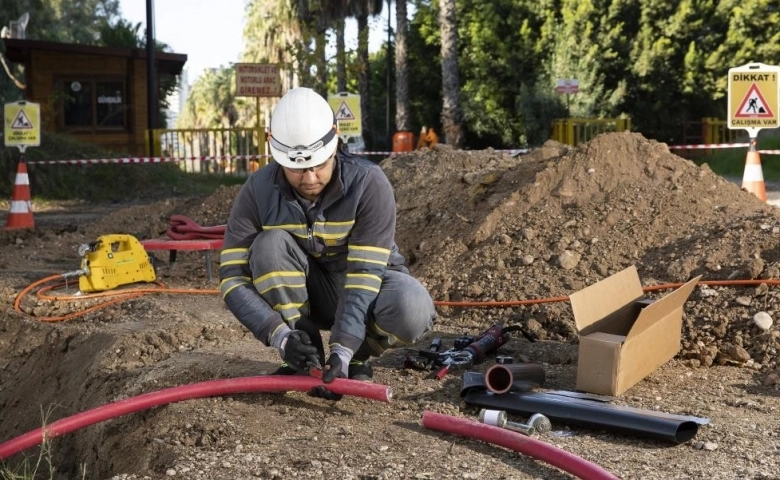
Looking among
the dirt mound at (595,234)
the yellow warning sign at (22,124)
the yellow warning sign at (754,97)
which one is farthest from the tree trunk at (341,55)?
the dirt mound at (595,234)

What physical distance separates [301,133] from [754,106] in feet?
26.2

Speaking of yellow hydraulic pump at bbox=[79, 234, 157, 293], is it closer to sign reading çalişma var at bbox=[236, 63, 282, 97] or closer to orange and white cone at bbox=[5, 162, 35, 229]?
orange and white cone at bbox=[5, 162, 35, 229]

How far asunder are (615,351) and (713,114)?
27.7 m

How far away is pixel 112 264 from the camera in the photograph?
8.59 meters

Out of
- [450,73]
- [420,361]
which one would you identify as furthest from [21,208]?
[450,73]

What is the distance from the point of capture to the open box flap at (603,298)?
5008 millimetres

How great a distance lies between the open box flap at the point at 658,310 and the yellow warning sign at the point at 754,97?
645 cm

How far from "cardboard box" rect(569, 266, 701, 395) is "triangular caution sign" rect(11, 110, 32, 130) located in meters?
10.3

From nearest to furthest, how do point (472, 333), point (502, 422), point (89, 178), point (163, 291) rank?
1. point (502, 422)
2. point (472, 333)
3. point (163, 291)
4. point (89, 178)

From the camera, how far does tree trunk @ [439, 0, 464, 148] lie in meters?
24.5

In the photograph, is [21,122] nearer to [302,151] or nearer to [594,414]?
[302,151]

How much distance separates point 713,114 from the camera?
1214 inches

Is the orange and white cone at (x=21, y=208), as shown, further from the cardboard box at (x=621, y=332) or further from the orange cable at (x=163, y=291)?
the cardboard box at (x=621, y=332)

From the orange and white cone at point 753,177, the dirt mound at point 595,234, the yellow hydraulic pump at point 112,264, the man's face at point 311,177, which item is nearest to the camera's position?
the man's face at point 311,177
